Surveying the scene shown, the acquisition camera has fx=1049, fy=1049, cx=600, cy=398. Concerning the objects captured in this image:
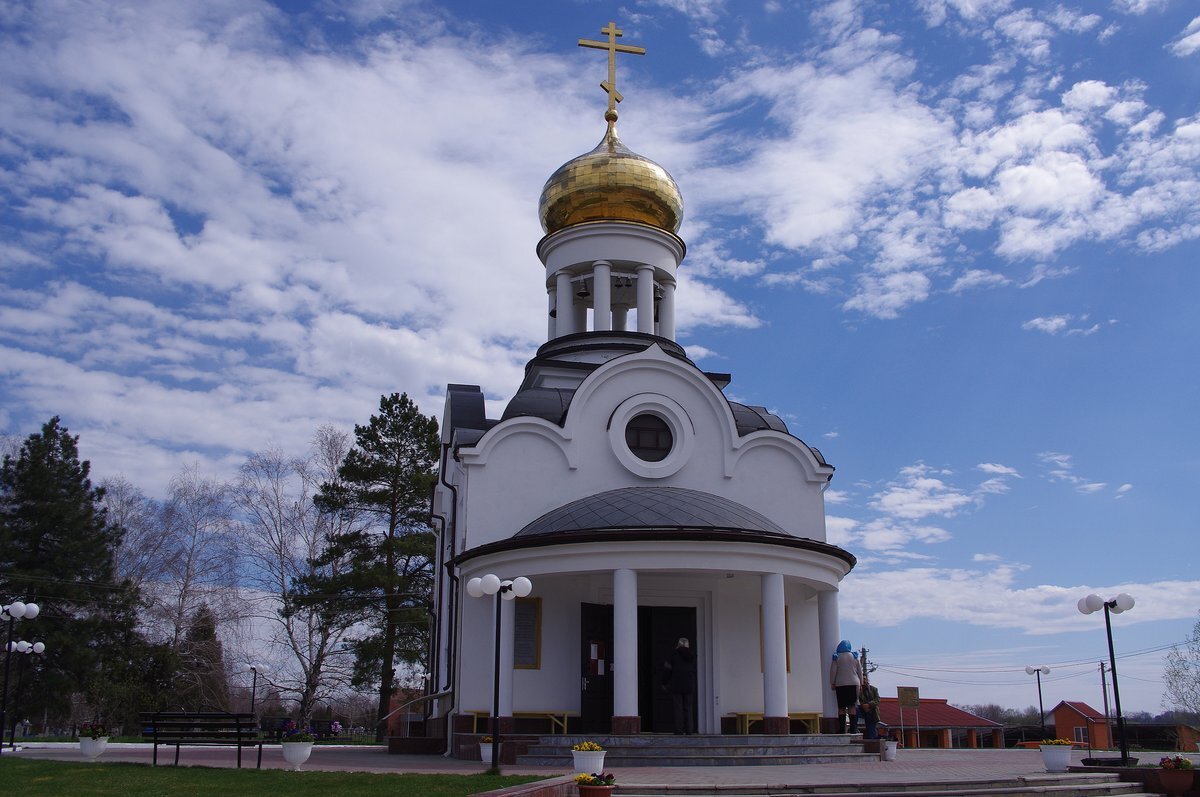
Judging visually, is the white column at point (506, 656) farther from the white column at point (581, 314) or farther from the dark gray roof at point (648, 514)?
the white column at point (581, 314)

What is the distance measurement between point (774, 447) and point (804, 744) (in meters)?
5.82

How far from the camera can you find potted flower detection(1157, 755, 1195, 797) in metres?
10.3

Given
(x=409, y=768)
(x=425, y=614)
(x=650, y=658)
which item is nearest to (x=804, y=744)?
(x=650, y=658)

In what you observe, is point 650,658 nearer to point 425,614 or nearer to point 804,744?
point 804,744

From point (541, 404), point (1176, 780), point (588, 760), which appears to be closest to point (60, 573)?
point (541, 404)

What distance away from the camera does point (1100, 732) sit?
75.7 feet

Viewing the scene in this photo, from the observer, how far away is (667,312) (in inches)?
849

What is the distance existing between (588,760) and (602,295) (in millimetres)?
11658

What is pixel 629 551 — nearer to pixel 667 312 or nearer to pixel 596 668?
pixel 596 668

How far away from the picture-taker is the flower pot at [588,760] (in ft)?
34.6

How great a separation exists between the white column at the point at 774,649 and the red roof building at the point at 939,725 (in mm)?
16572

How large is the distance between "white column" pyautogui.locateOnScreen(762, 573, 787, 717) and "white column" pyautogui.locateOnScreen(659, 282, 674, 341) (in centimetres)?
757

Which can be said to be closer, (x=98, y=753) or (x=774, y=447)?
(x=98, y=753)

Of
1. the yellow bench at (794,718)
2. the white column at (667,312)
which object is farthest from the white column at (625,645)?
the white column at (667,312)
